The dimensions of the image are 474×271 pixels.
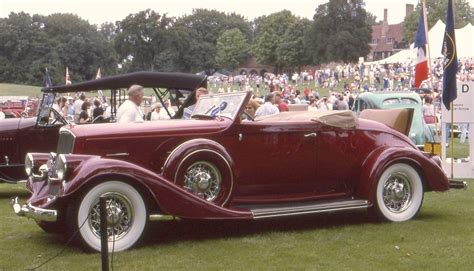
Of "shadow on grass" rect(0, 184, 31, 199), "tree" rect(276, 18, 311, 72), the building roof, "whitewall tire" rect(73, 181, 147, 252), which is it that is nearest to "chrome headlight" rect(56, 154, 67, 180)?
"whitewall tire" rect(73, 181, 147, 252)

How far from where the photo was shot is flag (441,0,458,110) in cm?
1231

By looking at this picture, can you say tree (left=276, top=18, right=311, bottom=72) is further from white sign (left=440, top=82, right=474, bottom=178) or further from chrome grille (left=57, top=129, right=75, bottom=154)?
chrome grille (left=57, top=129, right=75, bottom=154)

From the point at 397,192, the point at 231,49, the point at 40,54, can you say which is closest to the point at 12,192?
the point at 397,192

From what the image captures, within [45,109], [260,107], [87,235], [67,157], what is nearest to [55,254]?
[87,235]

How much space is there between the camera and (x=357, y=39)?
323ft

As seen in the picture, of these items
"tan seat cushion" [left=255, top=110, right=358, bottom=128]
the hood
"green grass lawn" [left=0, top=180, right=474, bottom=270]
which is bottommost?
"green grass lawn" [left=0, top=180, right=474, bottom=270]

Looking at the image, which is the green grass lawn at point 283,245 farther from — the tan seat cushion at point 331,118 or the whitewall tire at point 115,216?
the tan seat cushion at point 331,118

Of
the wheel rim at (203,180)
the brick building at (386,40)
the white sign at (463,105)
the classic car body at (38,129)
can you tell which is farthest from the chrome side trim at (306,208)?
the brick building at (386,40)

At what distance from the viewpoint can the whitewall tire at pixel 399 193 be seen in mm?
8289

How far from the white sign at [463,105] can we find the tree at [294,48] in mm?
96590

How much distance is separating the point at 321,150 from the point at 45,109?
221 inches

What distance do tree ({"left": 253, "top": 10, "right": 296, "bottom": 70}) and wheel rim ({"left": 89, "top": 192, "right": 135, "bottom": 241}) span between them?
10915 cm

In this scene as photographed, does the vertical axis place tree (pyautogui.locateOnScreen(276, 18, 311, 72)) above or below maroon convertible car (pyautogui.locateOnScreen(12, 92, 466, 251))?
→ above

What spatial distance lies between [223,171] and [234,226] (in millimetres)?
1176
